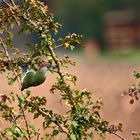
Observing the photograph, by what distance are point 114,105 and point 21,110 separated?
247 cm

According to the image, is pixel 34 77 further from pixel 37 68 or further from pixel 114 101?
pixel 114 101

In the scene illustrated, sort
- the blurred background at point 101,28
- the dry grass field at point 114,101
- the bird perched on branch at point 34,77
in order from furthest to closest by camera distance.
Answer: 1. the blurred background at point 101,28
2. the dry grass field at point 114,101
3. the bird perched on branch at point 34,77

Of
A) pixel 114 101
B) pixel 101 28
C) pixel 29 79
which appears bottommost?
pixel 29 79

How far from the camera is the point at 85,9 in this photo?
48.3 ft

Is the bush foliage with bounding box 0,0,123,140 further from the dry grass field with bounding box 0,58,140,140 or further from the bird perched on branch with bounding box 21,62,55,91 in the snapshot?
the dry grass field with bounding box 0,58,140,140

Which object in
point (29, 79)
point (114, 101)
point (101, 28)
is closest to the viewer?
point (29, 79)

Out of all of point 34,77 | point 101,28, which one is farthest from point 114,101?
point 101,28

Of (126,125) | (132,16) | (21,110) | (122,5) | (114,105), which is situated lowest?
(21,110)

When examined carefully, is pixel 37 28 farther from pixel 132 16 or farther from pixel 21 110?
pixel 132 16

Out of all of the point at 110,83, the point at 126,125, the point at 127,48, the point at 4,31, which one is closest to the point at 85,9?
the point at 127,48

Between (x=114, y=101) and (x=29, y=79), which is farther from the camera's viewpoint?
(x=114, y=101)

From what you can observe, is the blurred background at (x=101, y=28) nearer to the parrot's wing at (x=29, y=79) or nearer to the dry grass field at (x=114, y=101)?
the dry grass field at (x=114, y=101)

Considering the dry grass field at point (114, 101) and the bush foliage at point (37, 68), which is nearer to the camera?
the bush foliage at point (37, 68)

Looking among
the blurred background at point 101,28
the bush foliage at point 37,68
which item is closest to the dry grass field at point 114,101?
the bush foliage at point 37,68
